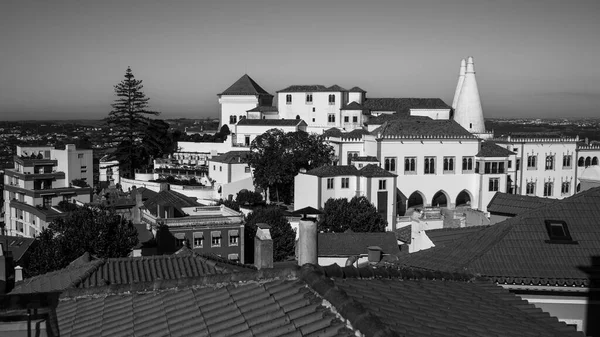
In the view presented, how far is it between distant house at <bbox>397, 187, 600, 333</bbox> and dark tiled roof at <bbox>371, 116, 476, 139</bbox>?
34.9 m

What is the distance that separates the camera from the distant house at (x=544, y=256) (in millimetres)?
8602

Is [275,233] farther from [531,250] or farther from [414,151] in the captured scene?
[531,250]

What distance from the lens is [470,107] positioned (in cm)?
5619

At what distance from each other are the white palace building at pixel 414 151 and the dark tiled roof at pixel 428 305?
1289 inches

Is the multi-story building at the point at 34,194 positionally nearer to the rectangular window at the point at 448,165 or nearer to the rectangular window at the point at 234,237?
the rectangular window at the point at 234,237

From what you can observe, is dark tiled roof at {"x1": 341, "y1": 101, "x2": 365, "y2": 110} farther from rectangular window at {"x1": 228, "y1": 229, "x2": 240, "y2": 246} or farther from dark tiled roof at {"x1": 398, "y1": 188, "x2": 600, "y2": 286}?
dark tiled roof at {"x1": 398, "y1": 188, "x2": 600, "y2": 286}

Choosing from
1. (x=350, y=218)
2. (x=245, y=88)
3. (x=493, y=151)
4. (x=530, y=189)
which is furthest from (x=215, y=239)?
(x=245, y=88)

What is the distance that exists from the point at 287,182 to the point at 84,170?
16.2 m

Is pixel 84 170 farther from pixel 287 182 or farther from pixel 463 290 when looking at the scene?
pixel 463 290

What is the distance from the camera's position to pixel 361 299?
17.1 feet

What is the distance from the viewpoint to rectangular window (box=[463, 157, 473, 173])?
46.2 meters

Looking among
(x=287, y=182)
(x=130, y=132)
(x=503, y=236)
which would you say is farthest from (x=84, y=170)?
(x=503, y=236)

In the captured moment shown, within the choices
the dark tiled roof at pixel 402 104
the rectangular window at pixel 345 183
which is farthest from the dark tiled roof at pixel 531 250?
the dark tiled roof at pixel 402 104

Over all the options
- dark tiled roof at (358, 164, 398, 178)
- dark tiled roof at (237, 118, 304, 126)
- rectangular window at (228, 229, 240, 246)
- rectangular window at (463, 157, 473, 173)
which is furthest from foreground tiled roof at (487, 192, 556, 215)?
dark tiled roof at (237, 118, 304, 126)
